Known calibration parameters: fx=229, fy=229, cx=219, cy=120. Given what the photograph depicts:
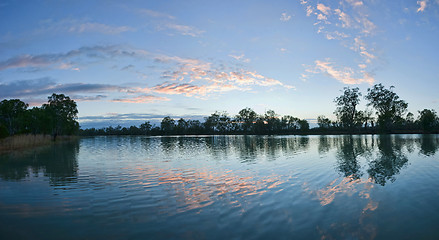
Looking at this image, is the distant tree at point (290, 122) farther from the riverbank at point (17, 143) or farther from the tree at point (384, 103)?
the riverbank at point (17, 143)

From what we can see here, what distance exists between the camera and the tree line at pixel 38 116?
65.4 metres

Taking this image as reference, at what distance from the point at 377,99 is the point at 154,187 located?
11188cm

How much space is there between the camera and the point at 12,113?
234 ft

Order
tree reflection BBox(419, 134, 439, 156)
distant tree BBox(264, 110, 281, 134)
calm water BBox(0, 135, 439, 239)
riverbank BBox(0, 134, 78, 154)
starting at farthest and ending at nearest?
distant tree BBox(264, 110, 281, 134) < riverbank BBox(0, 134, 78, 154) < tree reflection BBox(419, 134, 439, 156) < calm water BBox(0, 135, 439, 239)

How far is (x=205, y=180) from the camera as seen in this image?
12.5 meters

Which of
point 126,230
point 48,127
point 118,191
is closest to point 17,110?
point 48,127

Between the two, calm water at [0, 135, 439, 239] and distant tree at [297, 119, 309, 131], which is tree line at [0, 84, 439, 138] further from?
calm water at [0, 135, 439, 239]

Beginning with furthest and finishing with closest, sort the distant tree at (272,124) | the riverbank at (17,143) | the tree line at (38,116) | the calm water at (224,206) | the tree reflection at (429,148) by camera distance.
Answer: the distant tree at (272,124)
the tree line at (38,116)
the riverbank at (17,143)
the tree reflection at (429,148)
the calm water at (224,206)

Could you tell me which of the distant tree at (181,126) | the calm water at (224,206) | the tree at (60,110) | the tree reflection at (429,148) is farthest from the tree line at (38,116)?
the distant tree at (181,126)

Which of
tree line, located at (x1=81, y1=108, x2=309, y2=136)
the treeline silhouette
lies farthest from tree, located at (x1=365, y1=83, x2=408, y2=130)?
tree line, located at (x1=81, y1=108, x2=309, y2=136)

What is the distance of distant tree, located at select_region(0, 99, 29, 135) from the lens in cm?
6811

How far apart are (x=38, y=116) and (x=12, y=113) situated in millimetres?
16020

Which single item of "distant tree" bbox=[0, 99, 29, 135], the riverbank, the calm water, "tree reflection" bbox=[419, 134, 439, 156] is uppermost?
"distant tree" bbox=[0, 99, 29, 135]

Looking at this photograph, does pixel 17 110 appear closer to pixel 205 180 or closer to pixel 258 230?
pixel 205 180
